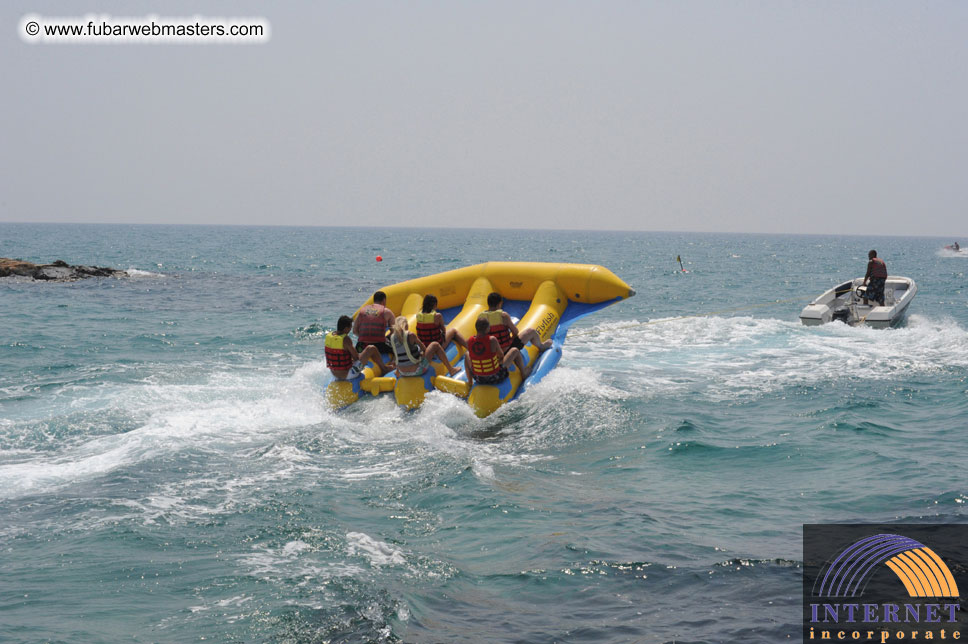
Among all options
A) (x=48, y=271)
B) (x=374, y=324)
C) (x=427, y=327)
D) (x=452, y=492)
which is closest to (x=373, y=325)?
(x=374, y=324)

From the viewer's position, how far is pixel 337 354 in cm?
808

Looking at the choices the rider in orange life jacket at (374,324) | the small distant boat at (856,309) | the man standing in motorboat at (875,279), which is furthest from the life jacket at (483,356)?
the man standing in motorboat at (875,279)

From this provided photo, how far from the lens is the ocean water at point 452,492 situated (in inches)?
164

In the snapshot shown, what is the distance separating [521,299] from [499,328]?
215cm

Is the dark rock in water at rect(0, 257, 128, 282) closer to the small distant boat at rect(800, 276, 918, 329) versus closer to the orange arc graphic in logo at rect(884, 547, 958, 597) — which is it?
the small distant boat at rect(800, 276, 918, 329)

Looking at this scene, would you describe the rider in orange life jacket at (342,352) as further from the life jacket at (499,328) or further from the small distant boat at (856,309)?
the small distant boat at (856,309)

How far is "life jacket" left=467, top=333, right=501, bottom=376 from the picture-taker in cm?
767

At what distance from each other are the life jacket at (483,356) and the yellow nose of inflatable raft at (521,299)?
51 centimetres

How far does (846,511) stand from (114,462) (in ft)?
18.9

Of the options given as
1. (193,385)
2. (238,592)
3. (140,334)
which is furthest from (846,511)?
(140,334)

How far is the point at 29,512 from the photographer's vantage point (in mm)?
5480

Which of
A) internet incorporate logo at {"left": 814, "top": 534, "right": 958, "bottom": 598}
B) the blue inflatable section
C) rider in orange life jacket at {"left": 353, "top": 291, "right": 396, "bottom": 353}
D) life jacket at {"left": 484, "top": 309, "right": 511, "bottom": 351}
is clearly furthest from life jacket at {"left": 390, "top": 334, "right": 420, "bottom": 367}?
internet incorporate logo at {"left": 814, "top": 534, "right": 958, "bottom": 598}

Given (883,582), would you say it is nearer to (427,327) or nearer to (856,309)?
(427,327)

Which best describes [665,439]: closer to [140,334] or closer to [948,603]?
[948,603]
